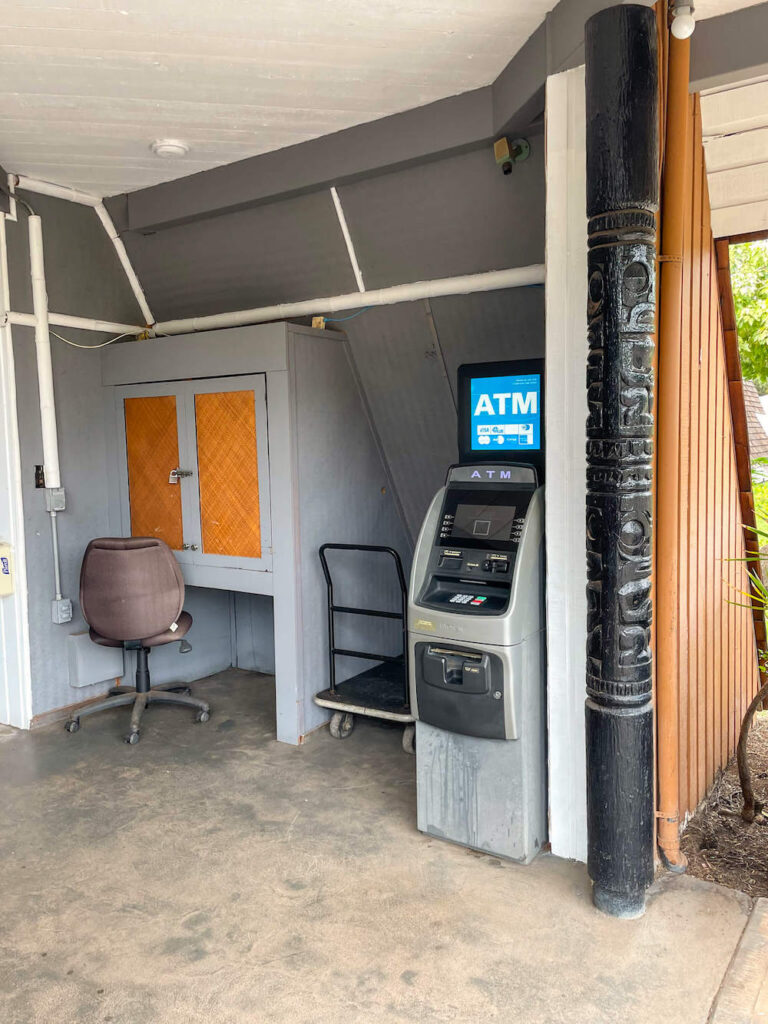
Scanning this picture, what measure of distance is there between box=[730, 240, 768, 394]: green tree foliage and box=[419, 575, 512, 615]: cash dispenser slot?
4.93 meters

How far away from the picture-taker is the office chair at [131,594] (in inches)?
161

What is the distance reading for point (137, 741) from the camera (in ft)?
13.5

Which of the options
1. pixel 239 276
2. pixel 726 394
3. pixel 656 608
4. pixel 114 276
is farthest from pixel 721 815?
pixel 114 276

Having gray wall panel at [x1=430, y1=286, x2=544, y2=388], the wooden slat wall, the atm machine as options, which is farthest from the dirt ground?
gray wall panel at [x1=430, y1=286, x2=544, y2=388]

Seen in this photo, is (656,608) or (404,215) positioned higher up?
(404,215)

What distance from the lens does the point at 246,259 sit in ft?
14.1

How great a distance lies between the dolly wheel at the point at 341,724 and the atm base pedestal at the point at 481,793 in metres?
1.05

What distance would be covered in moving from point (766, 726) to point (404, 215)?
3258 millimetres

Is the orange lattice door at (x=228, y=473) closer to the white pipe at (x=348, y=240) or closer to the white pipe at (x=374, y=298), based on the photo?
the white pipe at (x=374, y=298)

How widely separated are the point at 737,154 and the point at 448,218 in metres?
1.18

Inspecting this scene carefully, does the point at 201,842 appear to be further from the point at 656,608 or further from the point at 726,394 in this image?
the point at 726,394

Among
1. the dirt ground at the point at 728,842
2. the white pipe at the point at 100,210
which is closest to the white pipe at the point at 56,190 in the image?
the white pipe at the point at 100,210

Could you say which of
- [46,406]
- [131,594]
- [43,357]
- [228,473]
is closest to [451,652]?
[228,473]

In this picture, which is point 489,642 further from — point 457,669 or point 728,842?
point 728,842
